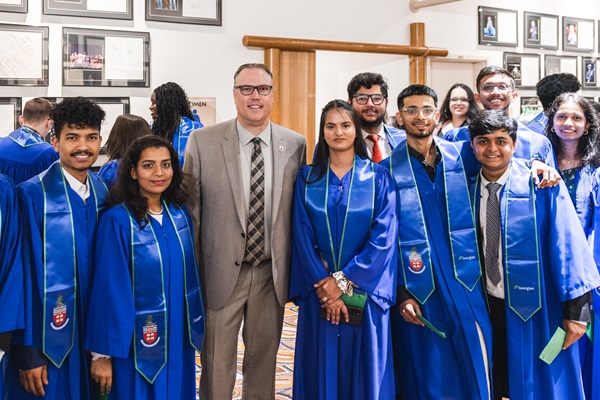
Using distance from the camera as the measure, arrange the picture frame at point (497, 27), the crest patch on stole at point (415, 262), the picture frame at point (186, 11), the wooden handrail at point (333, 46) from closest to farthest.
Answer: the crest patch on stole at point (415, 262), the picture frame at point (186, 11), the wooden handrail at point (333, 46), the picture frame at point (497, 27)

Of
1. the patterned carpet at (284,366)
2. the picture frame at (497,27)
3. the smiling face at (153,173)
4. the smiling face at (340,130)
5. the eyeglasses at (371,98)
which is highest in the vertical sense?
the picture frame at (497,27)

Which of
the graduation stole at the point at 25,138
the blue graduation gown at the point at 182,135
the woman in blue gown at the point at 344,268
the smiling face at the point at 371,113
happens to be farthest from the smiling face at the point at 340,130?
the graduation stole at the point at 25,138

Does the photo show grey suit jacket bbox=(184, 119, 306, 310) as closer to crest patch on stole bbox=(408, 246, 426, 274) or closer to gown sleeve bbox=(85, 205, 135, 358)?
gown sleeve bbox=(85, 205, 135, 358)

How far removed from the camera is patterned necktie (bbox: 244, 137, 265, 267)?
279cm

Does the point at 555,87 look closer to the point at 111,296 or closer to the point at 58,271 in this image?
the point at 111,296

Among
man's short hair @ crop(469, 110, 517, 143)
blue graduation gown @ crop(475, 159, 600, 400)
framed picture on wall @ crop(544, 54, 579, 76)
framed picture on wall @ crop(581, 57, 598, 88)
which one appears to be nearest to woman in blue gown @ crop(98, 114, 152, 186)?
man's short hair @ crop(469, 110, 517, 143)

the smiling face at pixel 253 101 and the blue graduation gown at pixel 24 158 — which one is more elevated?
the smiling face at pixel 253 101

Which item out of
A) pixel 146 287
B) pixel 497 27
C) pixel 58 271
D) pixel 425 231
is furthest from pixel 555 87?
pixel 497 27

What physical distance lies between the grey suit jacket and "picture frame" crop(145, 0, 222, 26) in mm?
3513

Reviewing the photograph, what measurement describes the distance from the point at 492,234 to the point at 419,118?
24.2 inches

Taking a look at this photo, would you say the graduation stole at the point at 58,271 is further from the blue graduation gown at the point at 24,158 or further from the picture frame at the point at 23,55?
the picture frame at the point at 23,55

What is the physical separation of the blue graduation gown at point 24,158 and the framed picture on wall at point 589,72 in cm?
781

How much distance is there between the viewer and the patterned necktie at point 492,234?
2.77 metres

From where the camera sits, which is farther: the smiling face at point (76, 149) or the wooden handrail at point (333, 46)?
the wooden handrail at point (333, 46)
